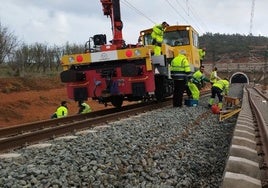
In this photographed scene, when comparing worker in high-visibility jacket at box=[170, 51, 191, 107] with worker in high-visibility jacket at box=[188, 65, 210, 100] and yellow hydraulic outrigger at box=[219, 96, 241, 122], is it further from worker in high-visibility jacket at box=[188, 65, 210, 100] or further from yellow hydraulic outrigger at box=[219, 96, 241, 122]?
yellow hydraulic outrigger at box=[219, 96, 241, 122]

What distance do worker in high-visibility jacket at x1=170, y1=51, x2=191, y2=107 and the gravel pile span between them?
17.5 feet

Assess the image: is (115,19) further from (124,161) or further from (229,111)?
(124,161)

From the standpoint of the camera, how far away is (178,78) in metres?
13.3

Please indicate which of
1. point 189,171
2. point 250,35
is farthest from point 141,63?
point 250,35

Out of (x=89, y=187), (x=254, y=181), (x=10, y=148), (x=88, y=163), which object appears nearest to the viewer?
(x=254, y=181)

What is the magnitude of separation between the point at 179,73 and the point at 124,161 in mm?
8341

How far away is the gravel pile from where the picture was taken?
4316 mm

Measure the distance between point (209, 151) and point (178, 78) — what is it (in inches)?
273

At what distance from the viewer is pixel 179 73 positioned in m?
13.2

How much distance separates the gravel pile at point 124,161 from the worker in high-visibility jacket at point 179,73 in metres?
5.33

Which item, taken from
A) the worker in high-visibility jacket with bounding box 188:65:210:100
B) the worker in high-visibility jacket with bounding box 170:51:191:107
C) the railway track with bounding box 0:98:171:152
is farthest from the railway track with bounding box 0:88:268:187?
the worker in high-visibility jacket with bounding box 188:65:210:100

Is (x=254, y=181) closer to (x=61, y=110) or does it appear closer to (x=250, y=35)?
(x=61, y=110)

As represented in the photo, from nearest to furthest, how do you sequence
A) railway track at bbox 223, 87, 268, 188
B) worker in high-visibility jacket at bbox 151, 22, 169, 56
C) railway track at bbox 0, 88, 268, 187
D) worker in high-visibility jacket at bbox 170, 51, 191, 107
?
railway track at bbox 223, 87, 268, 188
railway track at bbox 0, 88, 268, 187
worker in high-visibility jacket at bbox 151, 22, 169, 56
worker in high-visibility jacket at bbox 170, 51, 191, 107

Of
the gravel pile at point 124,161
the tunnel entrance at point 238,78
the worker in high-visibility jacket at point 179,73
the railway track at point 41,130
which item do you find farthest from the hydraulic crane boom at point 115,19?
the tunnel entrance at point 238,78
